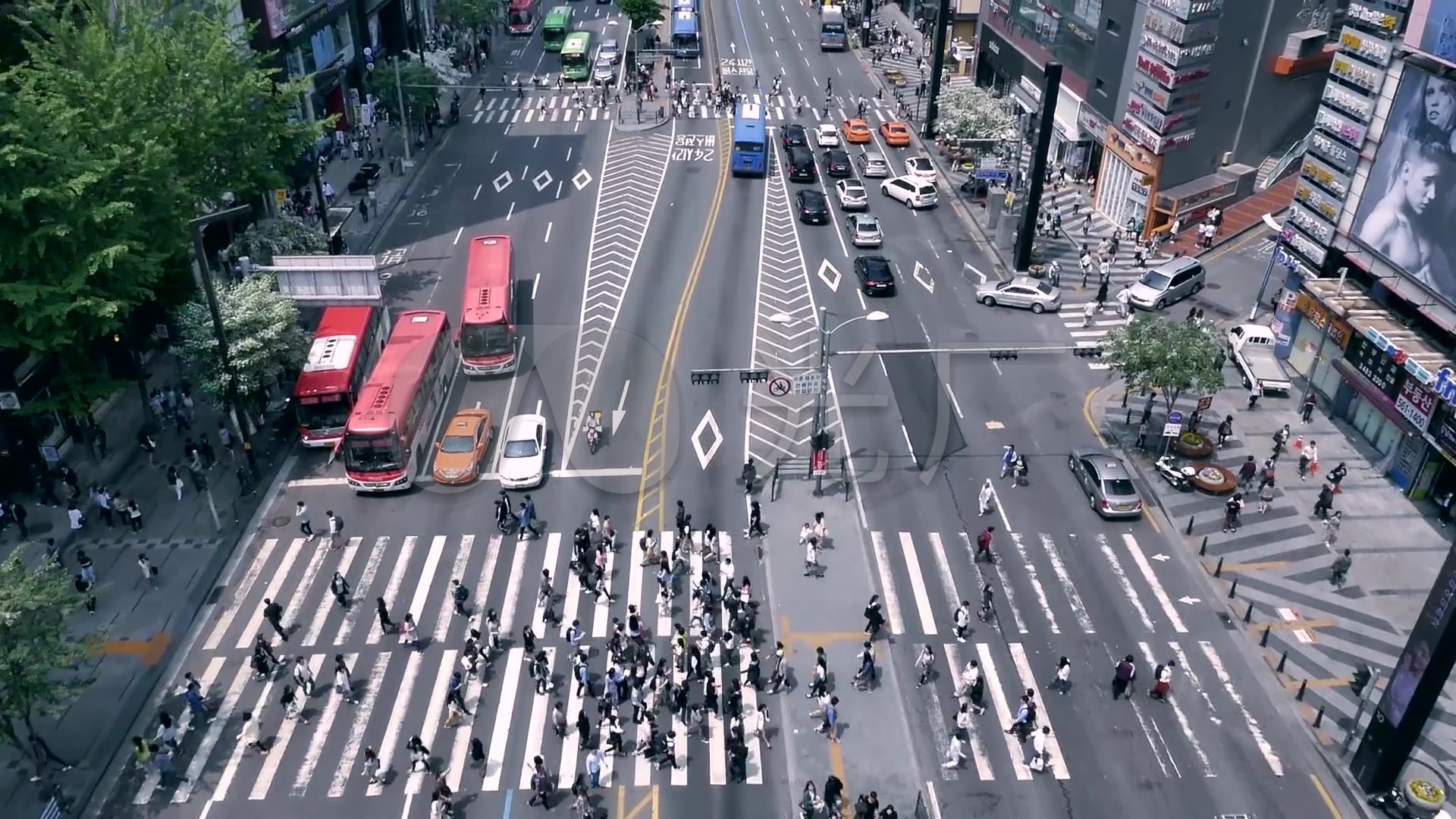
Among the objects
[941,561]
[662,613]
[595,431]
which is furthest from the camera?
[595,431]

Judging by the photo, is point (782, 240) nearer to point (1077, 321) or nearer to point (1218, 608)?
point (1077, 321)

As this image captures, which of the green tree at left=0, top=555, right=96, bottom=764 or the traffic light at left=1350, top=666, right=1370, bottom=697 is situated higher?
the green tree at left=0, top=555, right=96, bottom=764

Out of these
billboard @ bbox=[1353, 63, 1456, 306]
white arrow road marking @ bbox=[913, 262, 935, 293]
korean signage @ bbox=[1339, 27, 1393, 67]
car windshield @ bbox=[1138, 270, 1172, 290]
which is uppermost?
korean signage @ bbox=[1339, 27, 1393, 67]

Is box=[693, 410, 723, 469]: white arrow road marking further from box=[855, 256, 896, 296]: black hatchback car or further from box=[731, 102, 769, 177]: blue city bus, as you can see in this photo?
box=[731, 102, 769, 177]: blue city bus

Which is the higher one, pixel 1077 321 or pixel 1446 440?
pixel 1446 440

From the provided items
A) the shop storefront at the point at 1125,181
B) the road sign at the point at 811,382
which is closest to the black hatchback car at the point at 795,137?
the shop storefront at the point at 1125,181

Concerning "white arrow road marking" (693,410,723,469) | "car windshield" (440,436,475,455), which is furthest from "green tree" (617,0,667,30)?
"car windshield" (440,436,475,455)

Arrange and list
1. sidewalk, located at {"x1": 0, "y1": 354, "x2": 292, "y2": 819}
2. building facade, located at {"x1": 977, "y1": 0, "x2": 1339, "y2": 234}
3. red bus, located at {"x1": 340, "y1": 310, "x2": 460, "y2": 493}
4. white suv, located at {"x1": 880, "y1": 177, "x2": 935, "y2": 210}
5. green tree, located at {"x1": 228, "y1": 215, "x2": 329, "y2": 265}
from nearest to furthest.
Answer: sidewalk, located at {"x1": 0, "y1": 354, "x2": 292, "y2": 819}, red bus, located at {"x1": 340, "y1": 310, "x2": 460, "y2": 493}, green tree, located at {"x1": 228, "y1": 215, "x2": 329, "y2": 265}, building facade, located at {"x1": 977, "y1": 0, "x2": 1339, "y2": 234}, white suv, located at {"x1": 880, "y1": 177, "x2": 935, "y2": 210}

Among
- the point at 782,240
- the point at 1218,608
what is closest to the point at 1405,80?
the point at 1218,608
